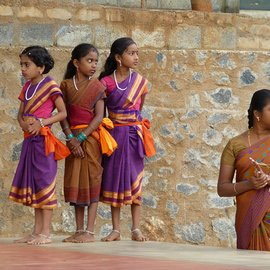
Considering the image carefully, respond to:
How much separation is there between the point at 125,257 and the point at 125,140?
6.83 feet

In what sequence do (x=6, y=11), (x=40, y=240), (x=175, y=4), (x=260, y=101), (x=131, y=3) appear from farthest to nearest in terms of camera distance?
(x=175, y=4) → (x=131, y=3) → (x=6, y=11) → (x=40, y=240) → (x=260, y=101)

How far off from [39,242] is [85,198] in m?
0.57

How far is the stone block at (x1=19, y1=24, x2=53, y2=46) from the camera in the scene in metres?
11.9

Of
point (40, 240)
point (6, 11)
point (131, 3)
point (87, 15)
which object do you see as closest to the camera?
point (40, 240)

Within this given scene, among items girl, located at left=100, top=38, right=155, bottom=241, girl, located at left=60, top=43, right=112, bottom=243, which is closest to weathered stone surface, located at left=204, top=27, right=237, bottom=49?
girl, located at left=100, top=38, right=155, bottom=241

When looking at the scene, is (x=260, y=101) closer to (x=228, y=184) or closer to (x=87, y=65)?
(x=228, y=184)

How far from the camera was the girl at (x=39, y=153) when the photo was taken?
1004 cm

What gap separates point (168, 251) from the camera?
9.12 meters

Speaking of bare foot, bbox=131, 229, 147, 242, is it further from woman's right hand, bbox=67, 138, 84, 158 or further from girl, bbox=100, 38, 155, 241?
woman's right hand, bbox=67, 138, 84, 158

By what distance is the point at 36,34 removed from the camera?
12.0 meters

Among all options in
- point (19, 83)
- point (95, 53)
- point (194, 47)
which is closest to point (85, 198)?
point (95, 53)

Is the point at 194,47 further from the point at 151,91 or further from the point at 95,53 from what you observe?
the point at 95,53

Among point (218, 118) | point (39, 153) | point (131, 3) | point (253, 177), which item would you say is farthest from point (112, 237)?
point (131, 3)

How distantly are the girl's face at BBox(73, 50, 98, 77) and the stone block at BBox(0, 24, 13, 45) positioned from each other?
163cm
